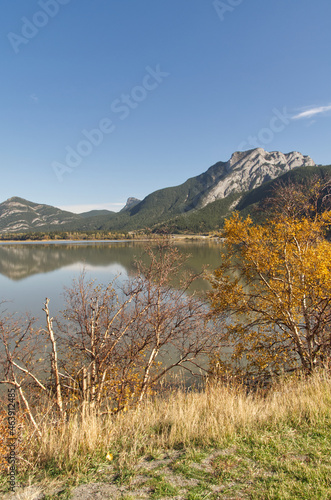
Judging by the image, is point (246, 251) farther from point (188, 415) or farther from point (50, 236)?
point (50, 236)

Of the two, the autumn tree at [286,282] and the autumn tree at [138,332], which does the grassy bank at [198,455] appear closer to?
the autumn tree at [138,332]

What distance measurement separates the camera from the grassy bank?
2.94 metres

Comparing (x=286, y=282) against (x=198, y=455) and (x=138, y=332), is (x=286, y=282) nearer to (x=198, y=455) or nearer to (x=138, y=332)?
(x=138, y=332)

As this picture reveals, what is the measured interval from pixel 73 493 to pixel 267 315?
8582 millimetres

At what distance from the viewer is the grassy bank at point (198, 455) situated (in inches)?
116

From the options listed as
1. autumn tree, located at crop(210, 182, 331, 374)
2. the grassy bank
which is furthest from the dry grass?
autumn tree, located at crop(210, 182, 331, 374)

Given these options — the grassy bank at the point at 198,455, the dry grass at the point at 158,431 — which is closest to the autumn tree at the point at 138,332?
the dry grass at the point at 158,431

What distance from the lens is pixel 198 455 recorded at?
3.53m

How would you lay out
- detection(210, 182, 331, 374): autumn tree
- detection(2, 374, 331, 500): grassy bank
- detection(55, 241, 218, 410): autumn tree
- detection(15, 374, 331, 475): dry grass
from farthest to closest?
detection(210, 182, 331, 374): autumn tree → detection(55, 241, 218, 410): autumn tree → detection(15, 374, 331, 475): dry grass → detection(2, 374, 331, 500): grassy bank

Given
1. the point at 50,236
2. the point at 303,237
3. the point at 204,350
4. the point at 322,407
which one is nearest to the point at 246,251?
the point at 303,237

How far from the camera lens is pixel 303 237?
10086 millimetres

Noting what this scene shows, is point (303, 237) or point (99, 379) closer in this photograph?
point (99, 379)

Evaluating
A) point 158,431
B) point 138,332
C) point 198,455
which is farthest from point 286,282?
point 198,455

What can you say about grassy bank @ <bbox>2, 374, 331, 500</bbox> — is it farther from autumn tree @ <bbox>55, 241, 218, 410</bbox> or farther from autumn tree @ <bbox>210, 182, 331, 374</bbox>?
autumn tree @ <bbox>210, 182, 331, 374</bbox>
